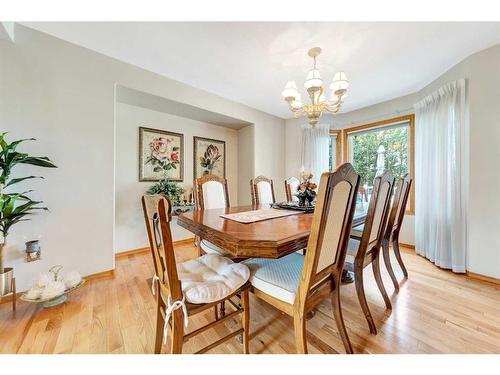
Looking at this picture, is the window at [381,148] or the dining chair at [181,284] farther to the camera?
the window at [381,148]

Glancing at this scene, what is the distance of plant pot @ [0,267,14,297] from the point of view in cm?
149

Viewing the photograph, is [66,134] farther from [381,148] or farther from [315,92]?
[381,148]

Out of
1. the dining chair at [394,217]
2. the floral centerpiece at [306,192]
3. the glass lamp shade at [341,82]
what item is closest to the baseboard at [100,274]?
the floral centerpiece at [306,192]

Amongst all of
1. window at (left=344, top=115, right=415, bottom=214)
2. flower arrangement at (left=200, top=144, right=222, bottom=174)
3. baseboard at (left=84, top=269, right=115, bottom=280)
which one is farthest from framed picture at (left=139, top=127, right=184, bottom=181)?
window at (left=344, top=115, right=415, bottom=214)

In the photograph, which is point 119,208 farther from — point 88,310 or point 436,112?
point 436,112

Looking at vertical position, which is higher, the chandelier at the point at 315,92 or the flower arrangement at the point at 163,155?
the chandelier at the point at 315,92

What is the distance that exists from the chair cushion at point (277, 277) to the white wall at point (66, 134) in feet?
6.02

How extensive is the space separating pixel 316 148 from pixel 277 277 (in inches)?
124

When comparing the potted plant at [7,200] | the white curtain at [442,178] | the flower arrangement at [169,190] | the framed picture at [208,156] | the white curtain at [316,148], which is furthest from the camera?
the white curtain at [316,148]

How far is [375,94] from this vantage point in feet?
9.78

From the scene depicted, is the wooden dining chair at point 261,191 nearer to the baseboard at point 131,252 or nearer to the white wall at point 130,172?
the white wall at point 130,172

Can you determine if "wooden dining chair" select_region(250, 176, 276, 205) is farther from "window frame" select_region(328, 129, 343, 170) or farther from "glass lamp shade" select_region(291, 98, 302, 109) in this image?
"window frame" select_region(328, 129, 343, 170)

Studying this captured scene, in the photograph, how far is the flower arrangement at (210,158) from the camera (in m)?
3.48
